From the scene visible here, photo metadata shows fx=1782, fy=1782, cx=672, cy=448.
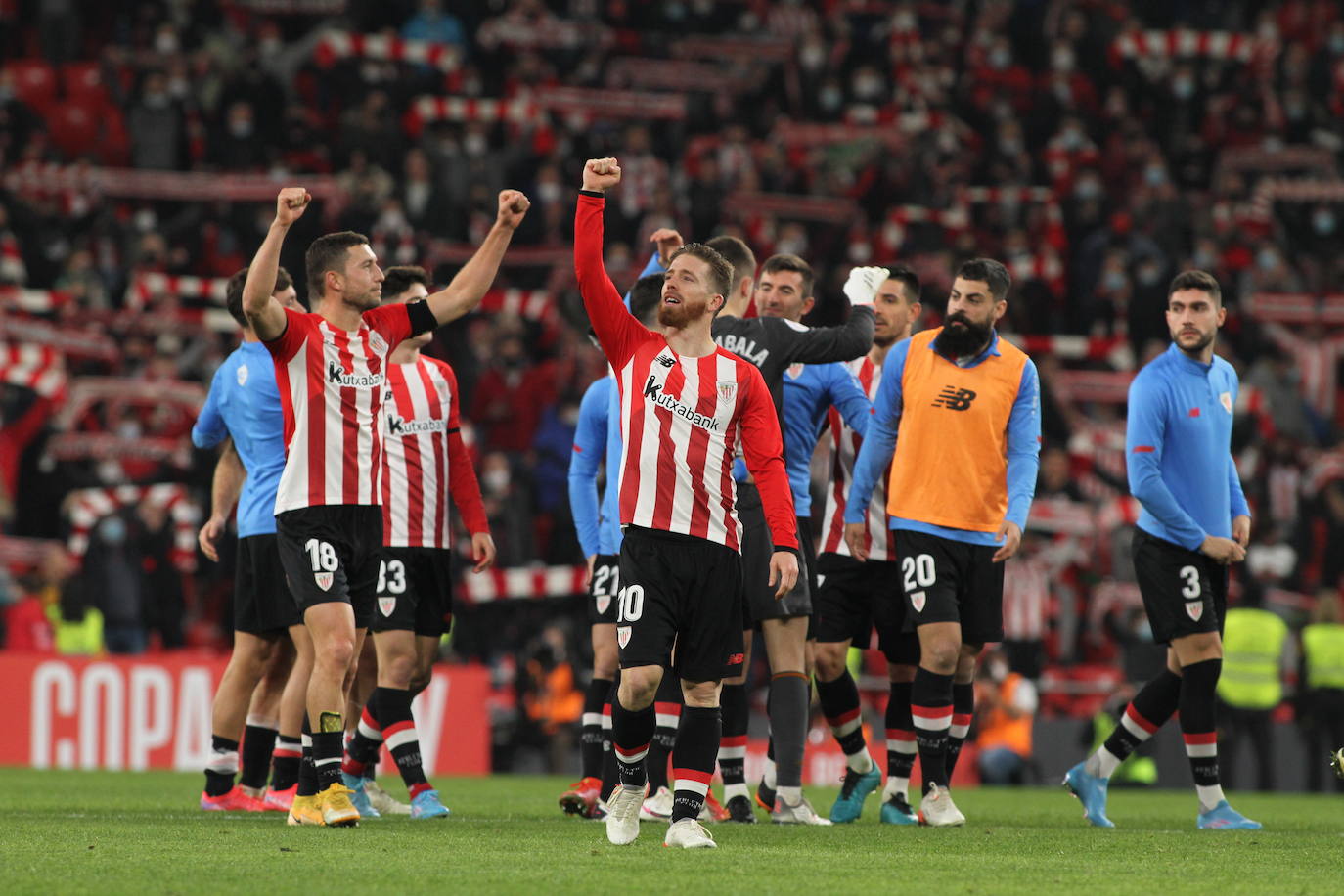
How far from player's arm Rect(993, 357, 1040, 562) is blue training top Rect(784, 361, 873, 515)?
71 cm

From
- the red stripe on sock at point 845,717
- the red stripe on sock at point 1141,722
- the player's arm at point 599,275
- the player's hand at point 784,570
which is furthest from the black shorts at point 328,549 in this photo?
the red stripe on sock at point 1141,722

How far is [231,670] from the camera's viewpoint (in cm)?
841

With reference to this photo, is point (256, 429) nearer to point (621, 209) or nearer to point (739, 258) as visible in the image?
point (739, 258)

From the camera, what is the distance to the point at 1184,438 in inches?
335

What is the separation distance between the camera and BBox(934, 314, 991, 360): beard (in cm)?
814

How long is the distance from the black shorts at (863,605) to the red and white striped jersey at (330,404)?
8.20 feet

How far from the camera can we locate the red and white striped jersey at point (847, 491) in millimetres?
8680

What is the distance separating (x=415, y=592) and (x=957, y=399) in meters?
2.73

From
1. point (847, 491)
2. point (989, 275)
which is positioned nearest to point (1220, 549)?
point (989, 275)

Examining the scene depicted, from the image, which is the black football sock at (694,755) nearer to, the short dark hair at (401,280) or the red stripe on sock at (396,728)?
the red stripe on sock at (396,728)

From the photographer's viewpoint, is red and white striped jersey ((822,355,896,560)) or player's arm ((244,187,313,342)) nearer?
player's arm ((244,187,313,342))

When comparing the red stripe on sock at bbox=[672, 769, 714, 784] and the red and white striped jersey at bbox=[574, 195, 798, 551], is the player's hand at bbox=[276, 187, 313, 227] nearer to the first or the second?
the red and white striped jersey at bbox=[574, 195, 798, 551]

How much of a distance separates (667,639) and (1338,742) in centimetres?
1033

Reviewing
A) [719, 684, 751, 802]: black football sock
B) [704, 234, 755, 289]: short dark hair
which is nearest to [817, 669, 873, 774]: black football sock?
[719, 684, 751, 802]: black football sock
